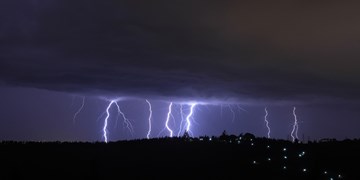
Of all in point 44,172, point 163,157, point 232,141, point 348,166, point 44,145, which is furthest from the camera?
point 232,141

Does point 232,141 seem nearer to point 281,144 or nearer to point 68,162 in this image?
point 281,144

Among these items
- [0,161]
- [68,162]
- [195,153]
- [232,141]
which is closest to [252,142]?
[232,141]

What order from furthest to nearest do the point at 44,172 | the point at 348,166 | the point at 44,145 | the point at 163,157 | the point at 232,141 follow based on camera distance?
the point at 232,141 → the point at 44,145 → the point at 163,157 → the point at 348,166 → the point at 44,172

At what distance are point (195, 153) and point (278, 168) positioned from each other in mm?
4464

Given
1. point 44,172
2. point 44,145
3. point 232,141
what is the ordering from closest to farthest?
point 44,172 < point 44,145 < point 232,141

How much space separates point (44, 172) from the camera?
755 inches

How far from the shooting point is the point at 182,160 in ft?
73.4

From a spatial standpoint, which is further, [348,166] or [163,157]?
[163,157]

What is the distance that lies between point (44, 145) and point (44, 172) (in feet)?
18.2

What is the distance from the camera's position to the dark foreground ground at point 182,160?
19.8 m

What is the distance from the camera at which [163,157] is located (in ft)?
74.6

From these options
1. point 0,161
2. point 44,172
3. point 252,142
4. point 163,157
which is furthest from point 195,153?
point 0,161

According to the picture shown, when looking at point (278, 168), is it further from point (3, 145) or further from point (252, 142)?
point (3, 145)

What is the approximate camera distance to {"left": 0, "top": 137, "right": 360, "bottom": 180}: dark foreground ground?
64.8 ft
